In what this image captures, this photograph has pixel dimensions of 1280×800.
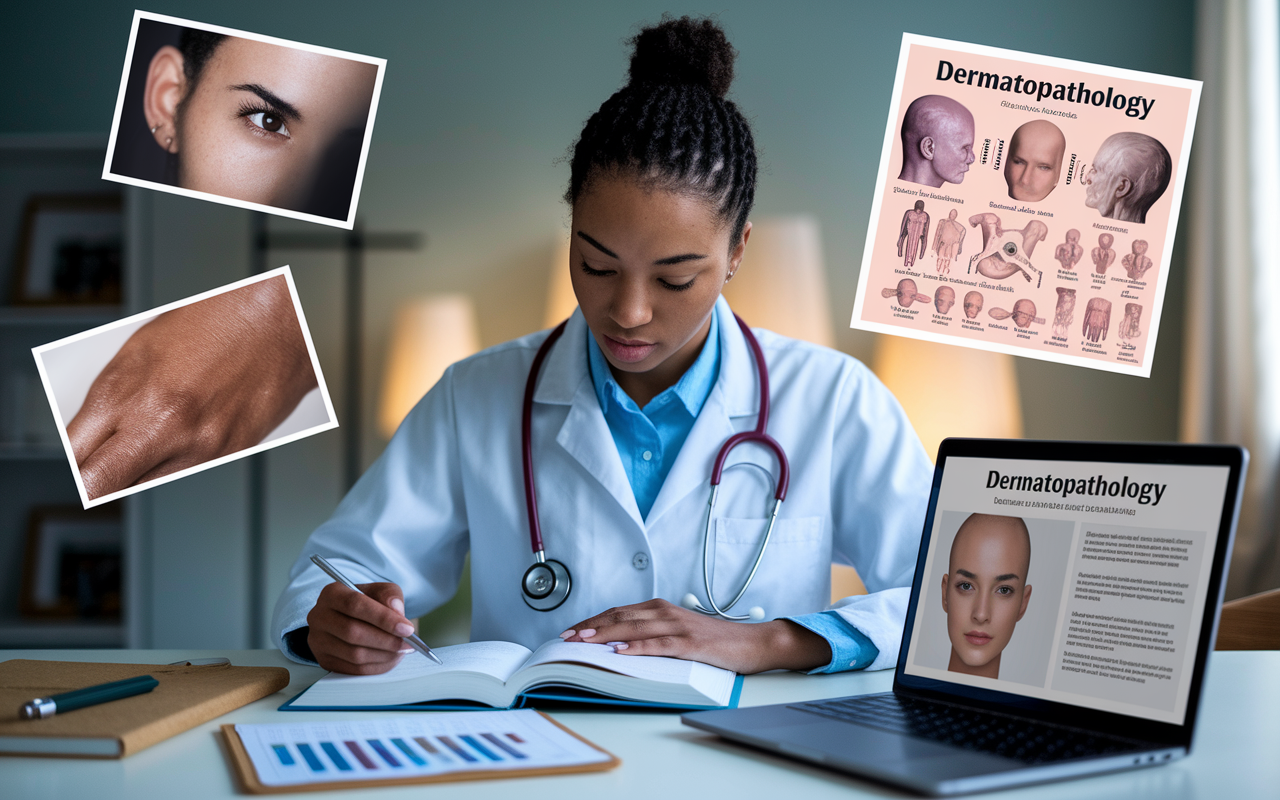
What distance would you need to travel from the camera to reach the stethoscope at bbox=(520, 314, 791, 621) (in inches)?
45.7

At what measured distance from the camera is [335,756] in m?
0.63

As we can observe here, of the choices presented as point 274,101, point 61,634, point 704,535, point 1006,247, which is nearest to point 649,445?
point 704,535

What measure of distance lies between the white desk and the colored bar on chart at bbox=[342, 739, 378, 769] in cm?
3

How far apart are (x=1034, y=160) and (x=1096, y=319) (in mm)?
423

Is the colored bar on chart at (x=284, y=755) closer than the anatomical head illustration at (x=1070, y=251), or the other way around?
the colored bar on chart at (x=284, y=755)

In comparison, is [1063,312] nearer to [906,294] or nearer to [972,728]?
[906,294]

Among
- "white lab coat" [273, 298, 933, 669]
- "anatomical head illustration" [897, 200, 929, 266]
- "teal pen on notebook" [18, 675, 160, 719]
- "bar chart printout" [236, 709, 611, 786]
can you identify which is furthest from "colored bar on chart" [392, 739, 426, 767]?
"anatomical head illustration" [897, 200, 929, 266]

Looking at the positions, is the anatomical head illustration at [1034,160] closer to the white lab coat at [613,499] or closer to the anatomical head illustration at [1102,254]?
the anatomical head illustration at [1102,254]

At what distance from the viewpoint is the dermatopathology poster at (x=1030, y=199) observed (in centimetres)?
223

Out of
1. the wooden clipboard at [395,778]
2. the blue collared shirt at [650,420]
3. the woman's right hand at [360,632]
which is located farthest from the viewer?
the blue collared shirt at [650,420]

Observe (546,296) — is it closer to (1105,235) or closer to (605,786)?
(1105,235)

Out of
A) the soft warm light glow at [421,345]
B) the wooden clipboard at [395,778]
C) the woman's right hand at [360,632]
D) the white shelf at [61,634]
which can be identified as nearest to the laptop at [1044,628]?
the wooden clipboard at [395,778]

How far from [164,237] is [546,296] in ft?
3.54

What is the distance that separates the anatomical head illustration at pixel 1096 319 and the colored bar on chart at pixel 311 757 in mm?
2199
